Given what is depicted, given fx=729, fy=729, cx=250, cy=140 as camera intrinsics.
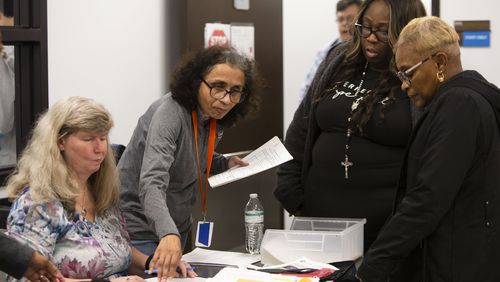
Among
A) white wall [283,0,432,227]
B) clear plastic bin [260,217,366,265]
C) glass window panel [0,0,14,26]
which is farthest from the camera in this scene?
white wall [283,0,432,227]

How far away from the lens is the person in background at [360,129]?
2.48m

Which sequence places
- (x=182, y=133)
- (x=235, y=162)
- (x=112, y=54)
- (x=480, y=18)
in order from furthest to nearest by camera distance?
(x=480, y=18), (x=112, y=54), (x=235, y=162), (x=182, y=133)

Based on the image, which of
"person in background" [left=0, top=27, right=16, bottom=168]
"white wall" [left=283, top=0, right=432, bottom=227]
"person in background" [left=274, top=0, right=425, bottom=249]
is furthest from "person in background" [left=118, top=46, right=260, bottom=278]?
"white wall" [left=283, top=0, right=432, bottom=227]

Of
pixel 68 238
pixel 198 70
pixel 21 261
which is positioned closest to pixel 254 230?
pixel 198 70

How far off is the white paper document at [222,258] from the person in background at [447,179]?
1.76 ft

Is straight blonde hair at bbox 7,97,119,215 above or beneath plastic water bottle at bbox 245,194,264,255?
above

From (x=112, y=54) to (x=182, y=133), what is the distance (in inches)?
58.6

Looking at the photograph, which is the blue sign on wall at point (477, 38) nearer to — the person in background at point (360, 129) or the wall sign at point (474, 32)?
the wall sign at point (474, 32)

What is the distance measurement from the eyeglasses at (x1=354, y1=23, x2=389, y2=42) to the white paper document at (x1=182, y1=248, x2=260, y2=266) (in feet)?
2.81

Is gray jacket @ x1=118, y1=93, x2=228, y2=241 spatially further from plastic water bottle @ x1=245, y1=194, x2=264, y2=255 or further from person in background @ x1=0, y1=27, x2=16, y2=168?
person in background @ x1=0, y1=27, x2=16, y2=168

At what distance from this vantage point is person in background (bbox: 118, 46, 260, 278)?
Answer: 227cm

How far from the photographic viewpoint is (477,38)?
17.4ft

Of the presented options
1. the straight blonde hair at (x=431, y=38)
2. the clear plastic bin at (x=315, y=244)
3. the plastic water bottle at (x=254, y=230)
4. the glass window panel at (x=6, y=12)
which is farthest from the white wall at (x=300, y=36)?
the straight blonde hair at (x=431, y=38)

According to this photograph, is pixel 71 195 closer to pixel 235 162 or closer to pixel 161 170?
pixel 161 170
